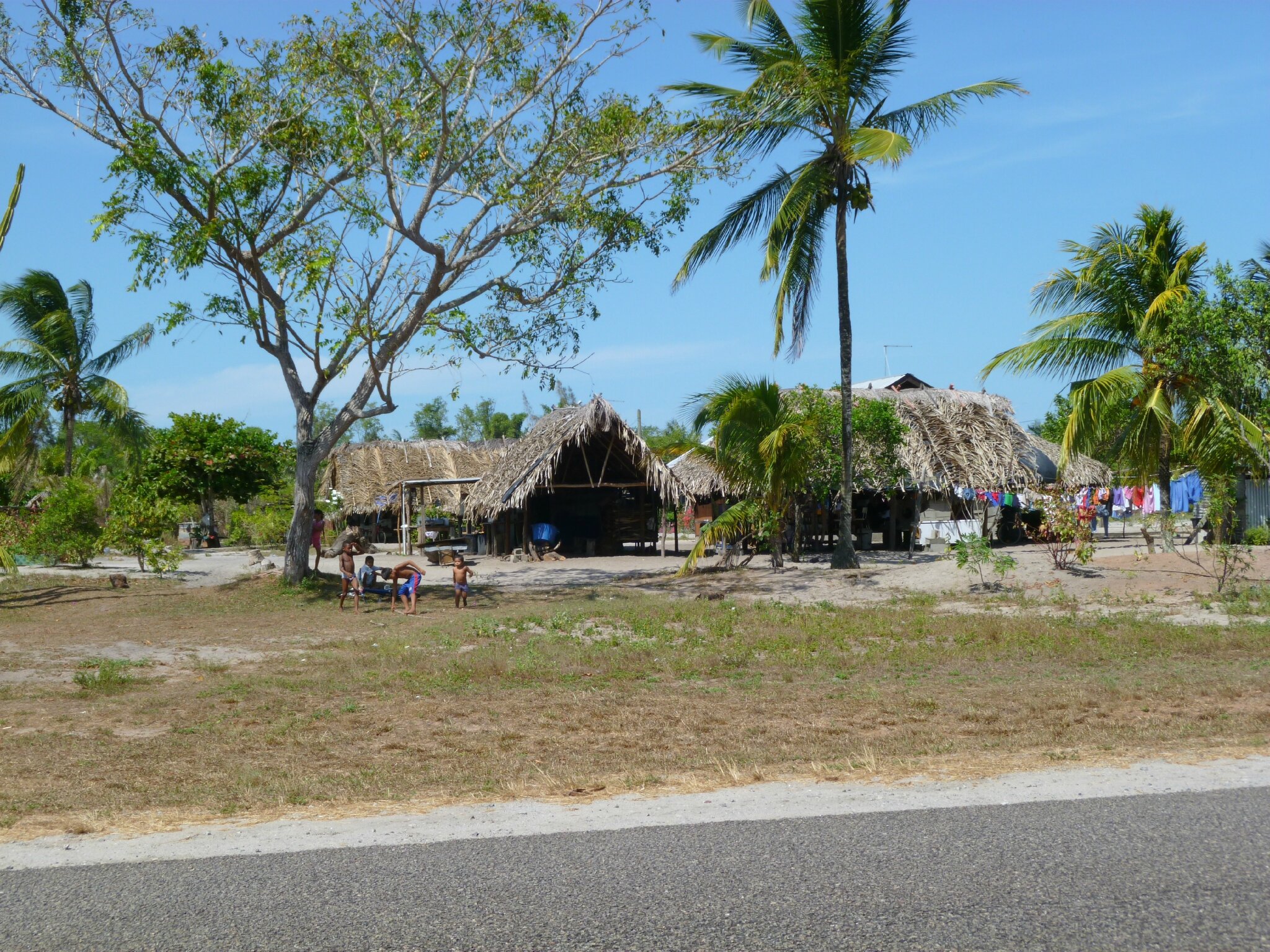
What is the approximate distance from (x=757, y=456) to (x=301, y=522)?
7.66 metres

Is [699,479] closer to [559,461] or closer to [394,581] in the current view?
[559,461]

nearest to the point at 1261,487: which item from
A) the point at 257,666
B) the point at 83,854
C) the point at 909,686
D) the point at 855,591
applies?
the point at 855,591

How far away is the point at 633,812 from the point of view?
5.07 m

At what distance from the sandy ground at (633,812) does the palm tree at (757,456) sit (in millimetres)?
12552

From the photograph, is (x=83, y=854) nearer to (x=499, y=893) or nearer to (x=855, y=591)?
(x=499, y=893)

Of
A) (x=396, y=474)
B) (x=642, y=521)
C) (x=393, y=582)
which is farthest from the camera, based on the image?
(x=396, y=474)

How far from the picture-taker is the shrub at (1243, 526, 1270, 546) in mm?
20109

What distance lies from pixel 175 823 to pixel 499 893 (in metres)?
2.05

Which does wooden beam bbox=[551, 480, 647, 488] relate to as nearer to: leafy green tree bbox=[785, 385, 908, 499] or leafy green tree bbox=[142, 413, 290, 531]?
leafy green tree bbox=[785, 385, 908, 499]

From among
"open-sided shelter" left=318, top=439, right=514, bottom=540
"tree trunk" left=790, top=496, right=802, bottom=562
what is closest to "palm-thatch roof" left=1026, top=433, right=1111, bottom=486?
"tree trunk" left=790, top=496, right=802, bottom=562

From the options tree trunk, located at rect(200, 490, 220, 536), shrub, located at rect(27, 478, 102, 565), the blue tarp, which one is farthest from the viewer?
tree trunk, located at rect(200, 490, 220, 536)

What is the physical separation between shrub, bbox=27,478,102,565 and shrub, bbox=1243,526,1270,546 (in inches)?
871

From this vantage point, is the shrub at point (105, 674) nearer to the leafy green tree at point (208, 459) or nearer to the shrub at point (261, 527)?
the leafy green tree at point (208, 459)

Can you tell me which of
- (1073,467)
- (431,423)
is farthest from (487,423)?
(1073,467)
